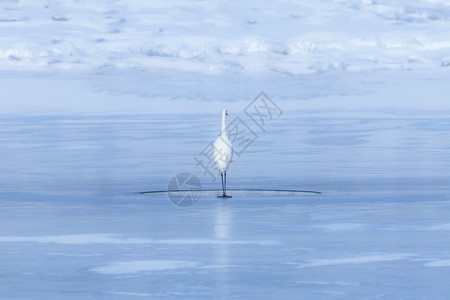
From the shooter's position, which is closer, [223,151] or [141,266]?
[141,266]

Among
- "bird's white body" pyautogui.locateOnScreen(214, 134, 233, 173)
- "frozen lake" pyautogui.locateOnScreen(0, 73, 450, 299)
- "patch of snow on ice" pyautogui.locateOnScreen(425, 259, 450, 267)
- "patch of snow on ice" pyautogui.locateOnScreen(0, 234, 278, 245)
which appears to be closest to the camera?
"frozen lake" pyautogui.locateOnScreen(0, 73, 450, 299)

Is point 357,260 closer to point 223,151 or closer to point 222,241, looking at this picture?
point 222,241

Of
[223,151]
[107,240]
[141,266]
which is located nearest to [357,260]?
[141,266]

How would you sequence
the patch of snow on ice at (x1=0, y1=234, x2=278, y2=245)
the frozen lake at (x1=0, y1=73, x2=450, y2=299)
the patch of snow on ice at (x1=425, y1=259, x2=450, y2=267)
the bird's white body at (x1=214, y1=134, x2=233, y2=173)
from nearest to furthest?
the frozen lake at (x1=0, y1=73, x2=450, y2=299) < the patch of snow on ice at (x1=425, y1=259, x2=450, y2=267) < the patch of snow on ice at (x1=0, y1=234, x2=278, y2=245) < the bird's white body at (x1=214, y1=134, x2=233, y2=173)

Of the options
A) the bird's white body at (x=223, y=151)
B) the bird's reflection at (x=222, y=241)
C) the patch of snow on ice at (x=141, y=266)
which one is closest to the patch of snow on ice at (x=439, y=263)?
the bird's reflection at (x=222, y=241)

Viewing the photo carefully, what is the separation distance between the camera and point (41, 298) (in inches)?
227

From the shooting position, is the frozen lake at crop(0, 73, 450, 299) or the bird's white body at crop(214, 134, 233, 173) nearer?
the frozen lake at crop(0, 73, 450, 299)

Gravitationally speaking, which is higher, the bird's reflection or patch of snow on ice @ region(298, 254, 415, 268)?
patch of snow on ice @ region(298, 254, 415, 268)

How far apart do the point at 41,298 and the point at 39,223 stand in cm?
306

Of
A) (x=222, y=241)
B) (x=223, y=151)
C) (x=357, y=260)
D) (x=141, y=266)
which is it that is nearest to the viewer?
(x=141, y=266)

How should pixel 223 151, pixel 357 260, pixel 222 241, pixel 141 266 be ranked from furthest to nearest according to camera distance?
pixel 223 151
pixel 222 241
pixel 357 260
pixel 141 266

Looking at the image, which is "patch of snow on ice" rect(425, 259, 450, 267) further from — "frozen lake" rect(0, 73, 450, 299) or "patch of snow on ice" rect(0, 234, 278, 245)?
"patch of snow on ice" rect(0, 234, 278, 245)

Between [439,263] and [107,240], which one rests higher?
[439,263]

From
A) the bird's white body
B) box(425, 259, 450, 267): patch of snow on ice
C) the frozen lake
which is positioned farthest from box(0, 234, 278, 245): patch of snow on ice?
the bird's white body
